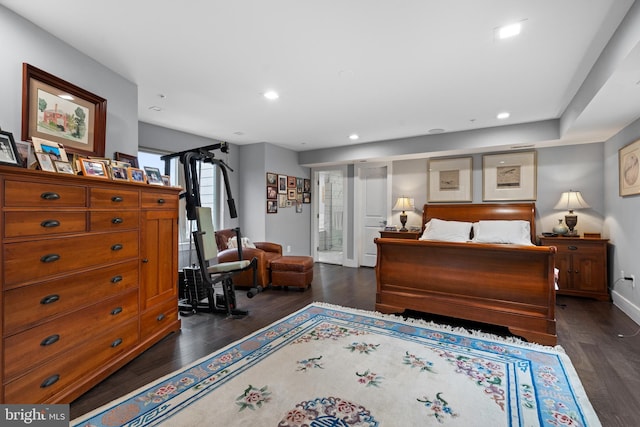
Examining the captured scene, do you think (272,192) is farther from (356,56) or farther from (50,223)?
(50,223)

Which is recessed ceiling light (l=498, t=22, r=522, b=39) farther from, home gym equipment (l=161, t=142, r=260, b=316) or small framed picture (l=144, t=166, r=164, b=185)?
small framed picture (l=144, t=166, r=164, b=185)

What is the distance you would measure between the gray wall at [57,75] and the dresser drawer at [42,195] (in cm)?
63

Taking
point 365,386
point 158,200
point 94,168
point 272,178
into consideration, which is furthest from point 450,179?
point 94,168

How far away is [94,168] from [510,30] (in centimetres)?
306

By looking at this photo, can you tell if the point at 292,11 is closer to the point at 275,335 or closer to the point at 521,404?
the point at 275,335

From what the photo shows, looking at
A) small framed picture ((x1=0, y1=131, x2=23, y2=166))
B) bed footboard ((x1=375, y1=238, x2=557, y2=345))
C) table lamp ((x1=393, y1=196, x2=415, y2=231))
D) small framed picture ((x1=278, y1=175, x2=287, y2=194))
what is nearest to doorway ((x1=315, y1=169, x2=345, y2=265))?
small framed picture ((x1=278, y1=175, x2=287, y2=194))

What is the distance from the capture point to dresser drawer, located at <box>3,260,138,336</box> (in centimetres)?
151

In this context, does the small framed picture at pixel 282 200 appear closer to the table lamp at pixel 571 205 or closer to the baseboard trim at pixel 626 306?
the table lamp at pixel 571 205

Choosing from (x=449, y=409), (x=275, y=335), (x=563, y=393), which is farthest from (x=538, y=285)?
(x=275, y=335)

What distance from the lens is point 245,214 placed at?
571 cm

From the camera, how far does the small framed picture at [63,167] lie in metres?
1.82

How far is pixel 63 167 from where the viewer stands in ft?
6.12

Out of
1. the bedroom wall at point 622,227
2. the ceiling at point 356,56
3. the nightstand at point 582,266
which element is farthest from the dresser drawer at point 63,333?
the nightstand at point 582,266

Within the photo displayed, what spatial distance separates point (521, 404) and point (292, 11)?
2.80 meters
